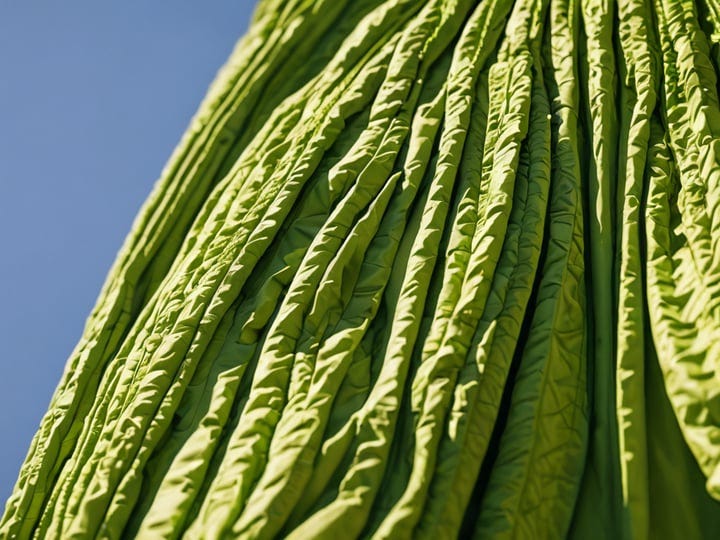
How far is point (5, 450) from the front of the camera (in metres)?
0.98

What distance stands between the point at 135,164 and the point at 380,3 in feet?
1.34

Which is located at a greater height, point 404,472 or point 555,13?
point 555,13

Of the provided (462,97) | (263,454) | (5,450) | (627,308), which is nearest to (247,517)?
(263,454)

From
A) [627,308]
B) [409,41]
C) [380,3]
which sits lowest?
[627,308]

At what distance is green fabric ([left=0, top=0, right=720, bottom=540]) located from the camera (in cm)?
52

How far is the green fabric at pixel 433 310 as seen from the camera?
0.52m

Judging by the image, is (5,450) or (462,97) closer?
(462,97)

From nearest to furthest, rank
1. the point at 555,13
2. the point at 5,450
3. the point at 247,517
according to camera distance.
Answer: the point at 247,517
the point at 555,13
the point at 5,450

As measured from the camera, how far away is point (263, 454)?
55cm

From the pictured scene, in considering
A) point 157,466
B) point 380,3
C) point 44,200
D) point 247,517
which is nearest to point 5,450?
point 44,200

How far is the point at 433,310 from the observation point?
0.61 m

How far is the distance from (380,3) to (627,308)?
552 mm

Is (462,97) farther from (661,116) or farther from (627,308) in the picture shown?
(627,308)

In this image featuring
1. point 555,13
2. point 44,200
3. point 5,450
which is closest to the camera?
point 555,13
